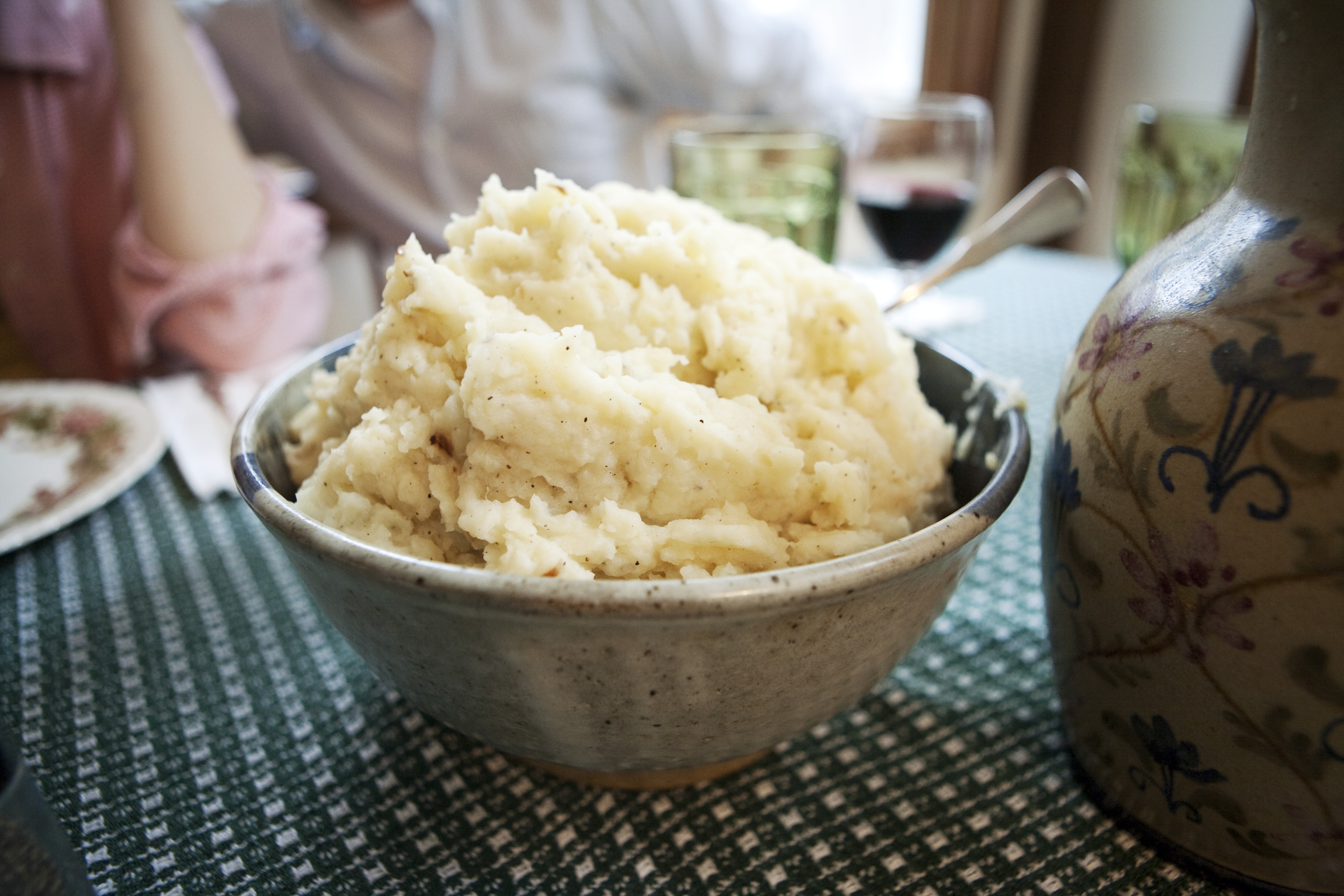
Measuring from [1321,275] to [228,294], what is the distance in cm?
191

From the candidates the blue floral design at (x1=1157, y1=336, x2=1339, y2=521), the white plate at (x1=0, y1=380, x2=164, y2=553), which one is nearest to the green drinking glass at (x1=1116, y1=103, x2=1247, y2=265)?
the blue floral design at (x1=1157, y1=336, x2=1339, y2=521)

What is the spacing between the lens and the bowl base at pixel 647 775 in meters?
0.66

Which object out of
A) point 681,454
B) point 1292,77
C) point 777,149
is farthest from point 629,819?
point 777,149

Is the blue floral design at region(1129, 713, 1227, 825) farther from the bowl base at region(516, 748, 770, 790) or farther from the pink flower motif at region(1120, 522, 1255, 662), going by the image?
the bowl base at region(516, 748, 770, 790)

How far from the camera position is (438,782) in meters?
0.69

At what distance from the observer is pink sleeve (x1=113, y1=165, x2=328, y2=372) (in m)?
1.79

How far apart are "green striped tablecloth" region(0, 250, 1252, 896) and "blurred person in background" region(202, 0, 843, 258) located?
1944 millimetres

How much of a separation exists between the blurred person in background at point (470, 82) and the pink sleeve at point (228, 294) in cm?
66

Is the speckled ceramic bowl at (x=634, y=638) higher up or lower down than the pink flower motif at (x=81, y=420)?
higher up

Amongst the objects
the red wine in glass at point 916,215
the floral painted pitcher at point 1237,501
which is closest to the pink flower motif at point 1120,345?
the floral painted pitcher at point 1237,501

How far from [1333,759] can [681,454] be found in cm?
44

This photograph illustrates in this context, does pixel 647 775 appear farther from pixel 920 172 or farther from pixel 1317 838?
pixel 920 172

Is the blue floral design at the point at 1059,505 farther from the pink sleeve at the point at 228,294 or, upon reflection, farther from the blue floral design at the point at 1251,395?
the pink sleeve at the point at 228,294

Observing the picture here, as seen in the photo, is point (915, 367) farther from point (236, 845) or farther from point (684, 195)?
point (684, 195)
